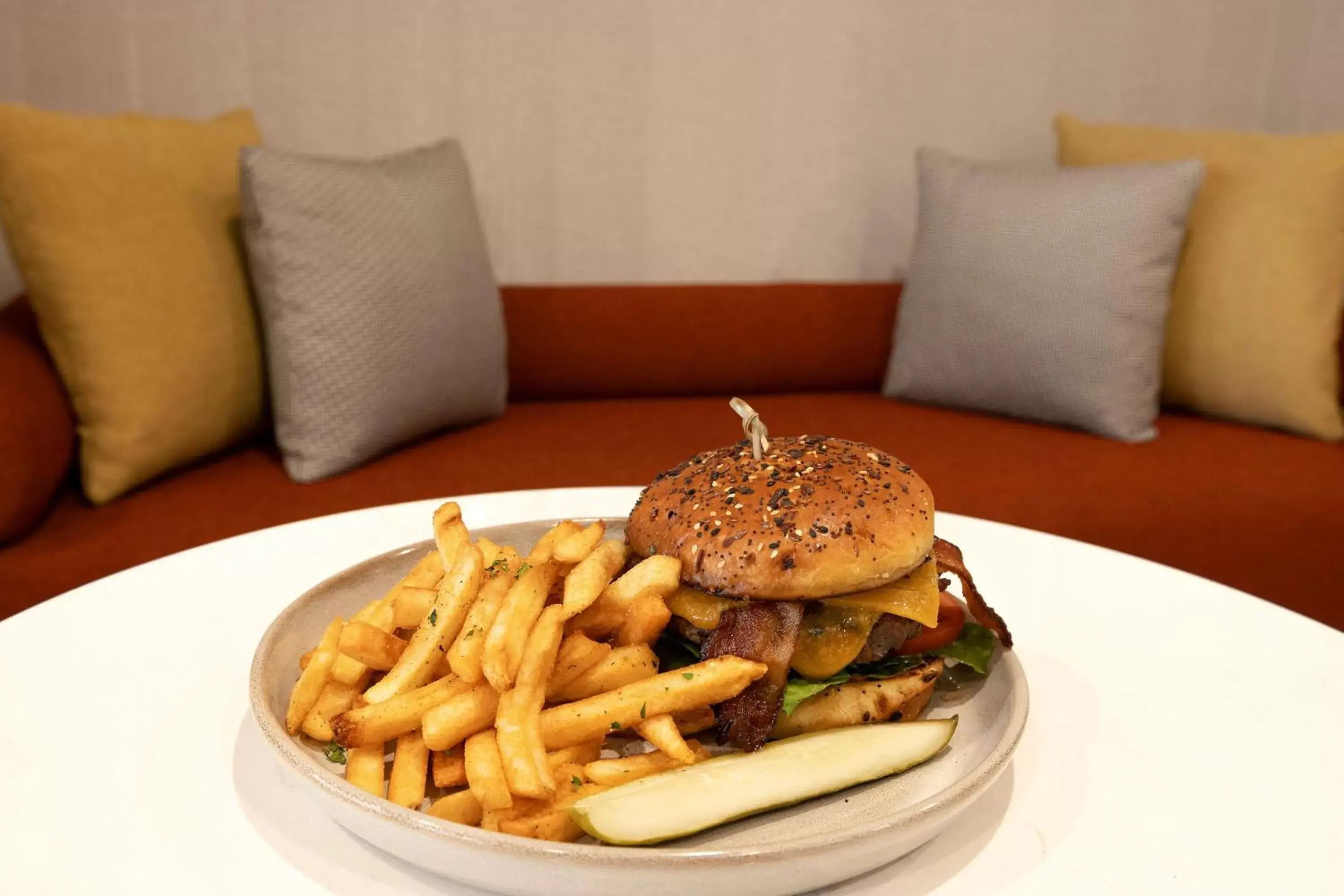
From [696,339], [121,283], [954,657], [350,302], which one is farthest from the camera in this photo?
[696,339]

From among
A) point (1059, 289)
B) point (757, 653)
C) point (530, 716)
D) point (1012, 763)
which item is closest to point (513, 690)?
point (530, 716)

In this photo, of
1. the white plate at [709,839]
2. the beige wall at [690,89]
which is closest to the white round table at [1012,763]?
the white plate at [709,839]

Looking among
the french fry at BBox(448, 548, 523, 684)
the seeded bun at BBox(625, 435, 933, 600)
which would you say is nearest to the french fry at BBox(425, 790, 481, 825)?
the french fry at BBox(448, 548, 523, 684)

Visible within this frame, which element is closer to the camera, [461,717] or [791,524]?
[461,717]

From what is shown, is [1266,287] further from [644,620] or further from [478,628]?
[478,628]

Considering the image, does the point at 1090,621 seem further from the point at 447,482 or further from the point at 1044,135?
the point at 1044,135

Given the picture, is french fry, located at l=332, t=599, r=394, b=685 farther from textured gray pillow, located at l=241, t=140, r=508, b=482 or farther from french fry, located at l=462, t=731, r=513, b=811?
textured gray pillow, located at l=241, t=140, r=508, b=482

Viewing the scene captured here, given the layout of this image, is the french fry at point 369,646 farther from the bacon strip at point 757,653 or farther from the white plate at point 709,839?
the bacon strip at point 757,653
